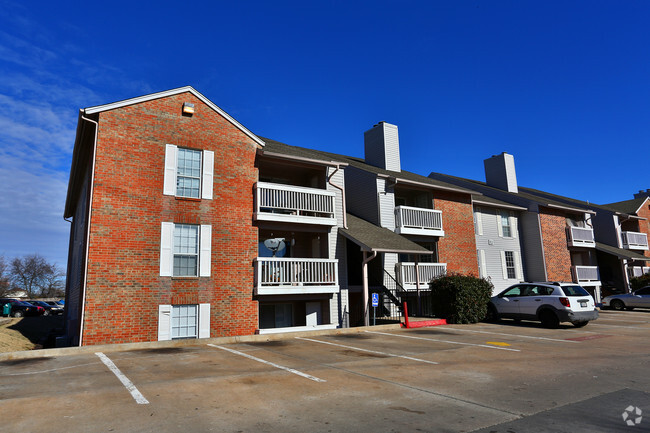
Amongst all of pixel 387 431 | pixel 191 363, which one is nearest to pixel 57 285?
pixel 191 363

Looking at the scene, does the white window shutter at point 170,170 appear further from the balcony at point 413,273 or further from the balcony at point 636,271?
the balcony at point 636,271

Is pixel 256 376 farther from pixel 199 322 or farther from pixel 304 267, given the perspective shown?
pixel 304 267

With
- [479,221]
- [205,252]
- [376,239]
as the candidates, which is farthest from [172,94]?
[479,221]

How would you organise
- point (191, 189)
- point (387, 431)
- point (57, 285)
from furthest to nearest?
point (57, 285), point (191, 189), point (387, 431)

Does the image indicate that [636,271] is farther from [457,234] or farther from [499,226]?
[457,234]

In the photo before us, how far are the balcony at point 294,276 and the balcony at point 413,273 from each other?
3.73m

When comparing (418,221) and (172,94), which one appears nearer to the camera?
(172,94)

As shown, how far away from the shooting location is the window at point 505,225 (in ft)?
87.4

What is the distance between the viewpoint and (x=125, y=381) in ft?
22.2

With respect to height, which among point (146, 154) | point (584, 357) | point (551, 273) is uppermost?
point (146, 154)

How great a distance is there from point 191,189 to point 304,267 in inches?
199

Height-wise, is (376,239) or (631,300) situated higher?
(376,239)

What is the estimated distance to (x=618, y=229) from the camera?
32.7 m

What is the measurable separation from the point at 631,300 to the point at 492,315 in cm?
1327
